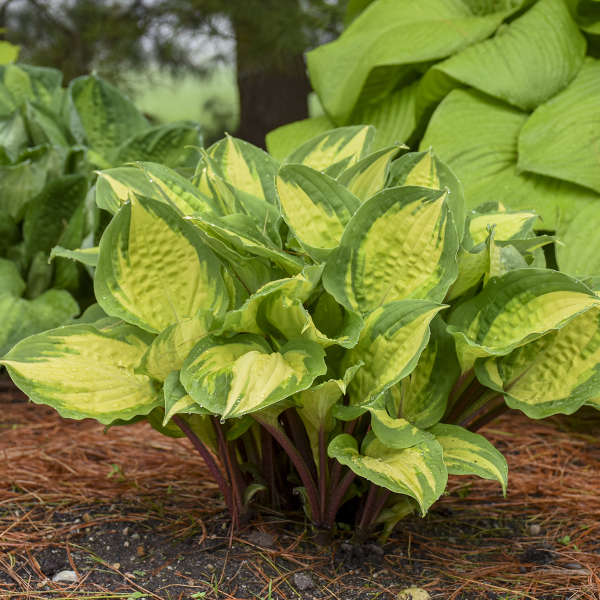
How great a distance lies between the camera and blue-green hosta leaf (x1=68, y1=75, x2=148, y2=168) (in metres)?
1.96

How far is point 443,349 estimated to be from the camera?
0.98 meters

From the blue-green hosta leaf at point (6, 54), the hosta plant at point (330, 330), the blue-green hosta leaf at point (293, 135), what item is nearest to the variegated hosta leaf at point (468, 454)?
A: the hosta plant at point (330, 330)

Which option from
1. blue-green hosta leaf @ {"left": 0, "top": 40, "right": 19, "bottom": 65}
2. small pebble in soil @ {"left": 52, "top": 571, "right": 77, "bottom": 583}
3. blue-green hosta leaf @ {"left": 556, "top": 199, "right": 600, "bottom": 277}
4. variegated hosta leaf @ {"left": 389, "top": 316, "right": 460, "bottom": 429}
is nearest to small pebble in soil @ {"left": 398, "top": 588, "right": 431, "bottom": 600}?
variegated hosta leaf @ {"left": 389, "top": 316, "right": 460, "bottom": 429}

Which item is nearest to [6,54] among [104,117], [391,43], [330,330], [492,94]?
[104,117]

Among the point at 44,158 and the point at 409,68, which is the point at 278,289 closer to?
the point at 44,158

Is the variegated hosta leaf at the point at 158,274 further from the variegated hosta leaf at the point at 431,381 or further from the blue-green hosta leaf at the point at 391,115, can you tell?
the blue-green hosta leaf at the point at 391,115

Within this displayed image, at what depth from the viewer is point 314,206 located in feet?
3.16

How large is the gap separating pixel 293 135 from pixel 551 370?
1.42 m

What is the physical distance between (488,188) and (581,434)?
Answer: 2.08 feet

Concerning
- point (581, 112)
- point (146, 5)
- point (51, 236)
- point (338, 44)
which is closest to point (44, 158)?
point (51, 236)

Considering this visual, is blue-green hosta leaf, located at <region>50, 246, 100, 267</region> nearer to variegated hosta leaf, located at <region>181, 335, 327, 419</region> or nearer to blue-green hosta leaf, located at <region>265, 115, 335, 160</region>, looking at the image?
variegated hosta leaf, located at <region>181, 335, 327, 419</region>

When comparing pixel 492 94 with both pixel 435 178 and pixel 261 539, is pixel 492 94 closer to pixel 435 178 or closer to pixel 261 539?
pixel 435 178

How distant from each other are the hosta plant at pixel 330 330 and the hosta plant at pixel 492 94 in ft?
2.48

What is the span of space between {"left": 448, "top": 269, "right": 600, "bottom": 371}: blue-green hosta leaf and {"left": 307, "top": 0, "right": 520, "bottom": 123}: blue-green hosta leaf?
A: 112 cm
